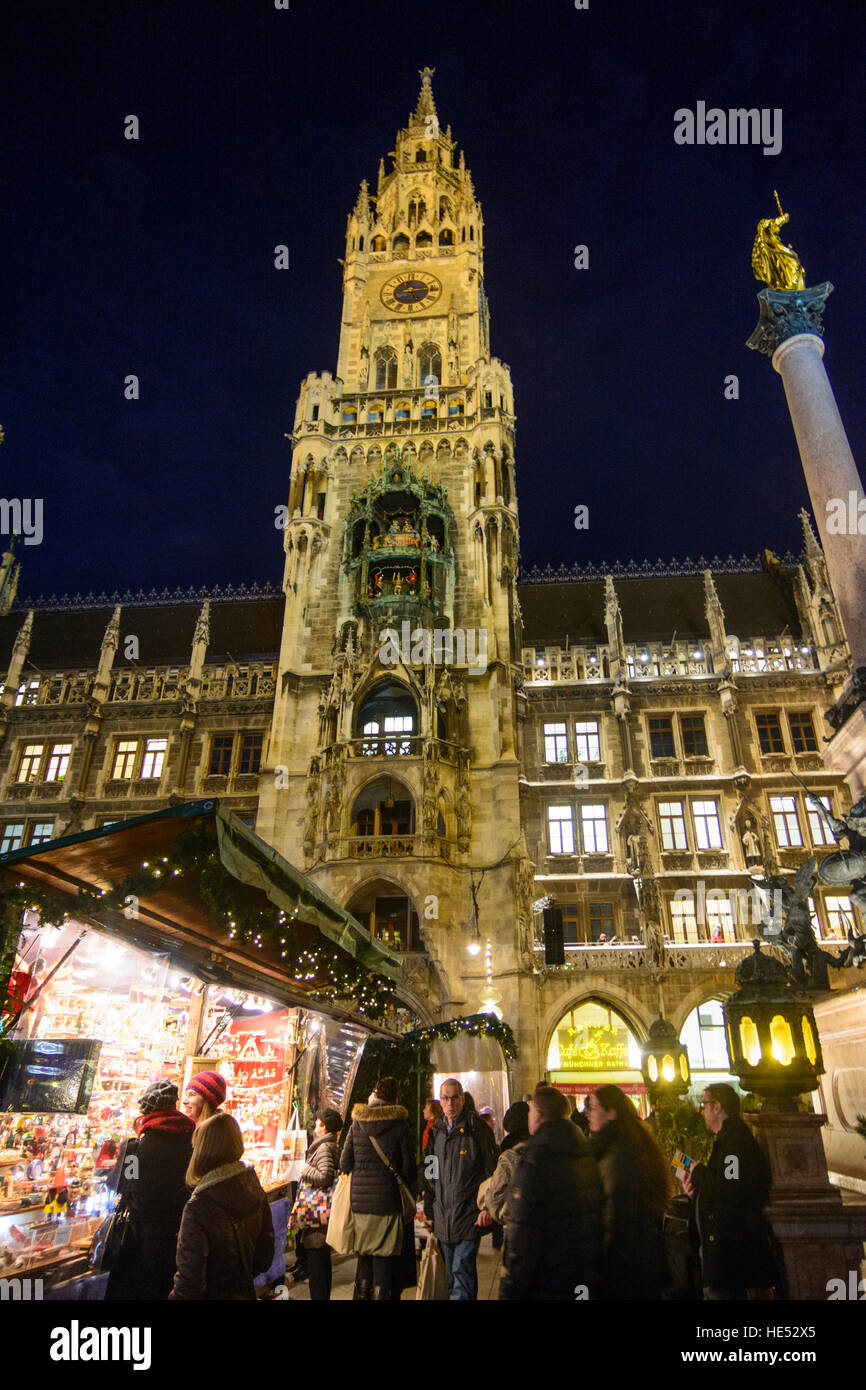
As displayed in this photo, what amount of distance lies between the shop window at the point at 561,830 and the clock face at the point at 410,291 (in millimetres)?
24523

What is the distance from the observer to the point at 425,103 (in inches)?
1865

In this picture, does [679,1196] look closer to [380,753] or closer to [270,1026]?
[270,1026]

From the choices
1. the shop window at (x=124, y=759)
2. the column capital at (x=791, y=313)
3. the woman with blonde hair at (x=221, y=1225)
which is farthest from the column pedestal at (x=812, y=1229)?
the shop window at (x=124, y=759)

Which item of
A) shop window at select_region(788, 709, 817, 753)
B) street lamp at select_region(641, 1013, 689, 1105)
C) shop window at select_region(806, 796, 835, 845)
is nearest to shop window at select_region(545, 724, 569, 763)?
shop window at select_region(788, 709, 817, 753)

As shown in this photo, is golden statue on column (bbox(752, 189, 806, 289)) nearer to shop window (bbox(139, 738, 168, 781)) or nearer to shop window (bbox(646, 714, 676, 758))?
shop window (bbox(646, 714, 676, 758))

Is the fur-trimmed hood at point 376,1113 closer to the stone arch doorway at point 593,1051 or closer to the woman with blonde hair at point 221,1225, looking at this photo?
the woman with blonde hair at point 221,1225

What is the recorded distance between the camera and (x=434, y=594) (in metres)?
28.3

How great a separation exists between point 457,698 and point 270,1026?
1595cm

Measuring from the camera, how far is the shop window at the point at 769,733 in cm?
2672

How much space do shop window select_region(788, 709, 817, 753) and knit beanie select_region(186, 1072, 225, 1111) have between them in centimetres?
2505

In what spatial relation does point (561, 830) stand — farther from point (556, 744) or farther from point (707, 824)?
point (707, 824)

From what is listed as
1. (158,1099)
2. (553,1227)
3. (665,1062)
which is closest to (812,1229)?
(553,1227)

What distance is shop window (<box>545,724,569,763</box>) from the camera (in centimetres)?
2769
